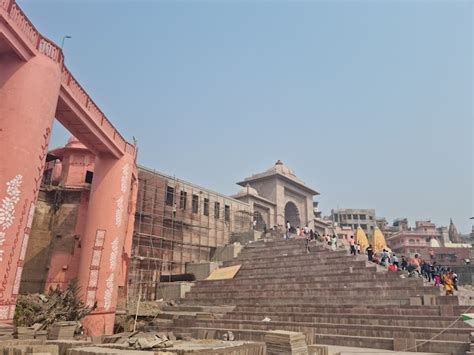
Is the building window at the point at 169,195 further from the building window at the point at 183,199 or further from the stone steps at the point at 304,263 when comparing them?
the stone steps at the point at 304,263

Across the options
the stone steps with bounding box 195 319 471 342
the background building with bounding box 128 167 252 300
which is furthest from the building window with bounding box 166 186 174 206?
the stone steps with bounding box 195 319 471 342

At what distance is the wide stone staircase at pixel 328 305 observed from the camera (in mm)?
10477

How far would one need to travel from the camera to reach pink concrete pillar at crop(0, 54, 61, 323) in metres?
9.09

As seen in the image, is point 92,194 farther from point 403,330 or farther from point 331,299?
point 403,330

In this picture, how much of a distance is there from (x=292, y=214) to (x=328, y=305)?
2528 centimetres

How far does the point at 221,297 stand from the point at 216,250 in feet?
26.1

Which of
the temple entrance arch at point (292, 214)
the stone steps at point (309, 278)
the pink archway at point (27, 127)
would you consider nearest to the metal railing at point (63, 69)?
the pink archway at point (27, 127)

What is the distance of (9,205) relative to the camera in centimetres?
919

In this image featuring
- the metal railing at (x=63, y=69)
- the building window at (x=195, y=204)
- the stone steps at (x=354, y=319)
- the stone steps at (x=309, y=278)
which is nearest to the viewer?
the metal railing at (x=63, y=69)

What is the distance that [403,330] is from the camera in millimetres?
10500

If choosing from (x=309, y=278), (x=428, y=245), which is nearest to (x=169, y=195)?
(x=309, y=278)

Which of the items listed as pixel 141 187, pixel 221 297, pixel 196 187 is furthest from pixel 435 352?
pixel 196 187

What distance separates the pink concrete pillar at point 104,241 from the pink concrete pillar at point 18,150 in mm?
5268

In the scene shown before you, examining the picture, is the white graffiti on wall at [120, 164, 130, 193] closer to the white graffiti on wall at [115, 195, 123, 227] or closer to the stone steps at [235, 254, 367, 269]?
the white graffiti on wall at [115, 195, 123, 227]
